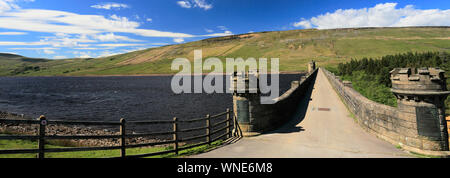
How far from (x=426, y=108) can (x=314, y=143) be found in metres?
3.79

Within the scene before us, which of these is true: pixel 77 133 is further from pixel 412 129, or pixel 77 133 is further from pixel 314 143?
pixel 412 129

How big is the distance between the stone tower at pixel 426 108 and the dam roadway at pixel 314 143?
0.76 m

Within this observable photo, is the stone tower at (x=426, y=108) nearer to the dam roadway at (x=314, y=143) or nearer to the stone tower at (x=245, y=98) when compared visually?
the dam roadway at (x=314, y=143)

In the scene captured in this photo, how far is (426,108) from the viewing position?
727 centimetres

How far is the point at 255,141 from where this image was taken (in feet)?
32.4

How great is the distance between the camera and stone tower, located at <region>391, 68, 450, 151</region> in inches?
284

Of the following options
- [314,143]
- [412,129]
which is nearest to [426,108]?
[412,129]

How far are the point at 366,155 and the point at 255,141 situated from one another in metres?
4.08

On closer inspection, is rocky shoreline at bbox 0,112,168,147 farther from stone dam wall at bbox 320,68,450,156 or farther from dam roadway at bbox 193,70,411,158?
stone dam wall at bbox 320,68,450,156

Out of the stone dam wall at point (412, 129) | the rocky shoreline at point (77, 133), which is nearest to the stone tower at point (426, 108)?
the stone dam wall at point (412, 129)
